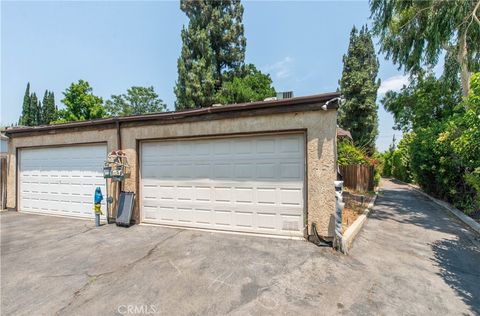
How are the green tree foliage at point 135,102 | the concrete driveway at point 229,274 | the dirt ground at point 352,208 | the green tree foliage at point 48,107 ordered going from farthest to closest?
the green tree foliage at point 135,102
the green tree foliage at point 48,107
the dirt ground at point 352,208
the concrete driveway at point 229,274

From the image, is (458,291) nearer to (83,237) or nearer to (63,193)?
(83,237)

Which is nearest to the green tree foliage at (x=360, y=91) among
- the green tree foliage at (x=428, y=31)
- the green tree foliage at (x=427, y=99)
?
the green tree foliage at (x=427, y=99)

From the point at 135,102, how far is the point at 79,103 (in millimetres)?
18392

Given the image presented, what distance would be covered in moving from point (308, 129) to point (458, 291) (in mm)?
3390

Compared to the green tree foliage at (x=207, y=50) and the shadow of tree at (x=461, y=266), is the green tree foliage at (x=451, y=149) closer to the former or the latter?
the shadow of tree at (x=461, y=266)

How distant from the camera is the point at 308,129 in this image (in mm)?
4512

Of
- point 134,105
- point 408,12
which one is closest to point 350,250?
point 408,12

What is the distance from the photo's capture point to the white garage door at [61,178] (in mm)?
6539

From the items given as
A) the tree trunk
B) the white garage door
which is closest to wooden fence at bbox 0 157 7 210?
the white garage door

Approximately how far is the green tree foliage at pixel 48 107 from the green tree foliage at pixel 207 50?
2782 centimetres

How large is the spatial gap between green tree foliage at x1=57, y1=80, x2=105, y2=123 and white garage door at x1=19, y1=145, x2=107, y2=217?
17354 mm

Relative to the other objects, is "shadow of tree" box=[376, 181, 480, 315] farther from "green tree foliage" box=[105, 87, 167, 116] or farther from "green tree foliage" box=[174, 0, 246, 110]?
"green tree foliage" box=[105, 87, 167, 116]

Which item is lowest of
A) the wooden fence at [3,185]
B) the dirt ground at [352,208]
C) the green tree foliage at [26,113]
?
the dirt ground at [352,208]

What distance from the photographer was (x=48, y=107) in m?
33.5
